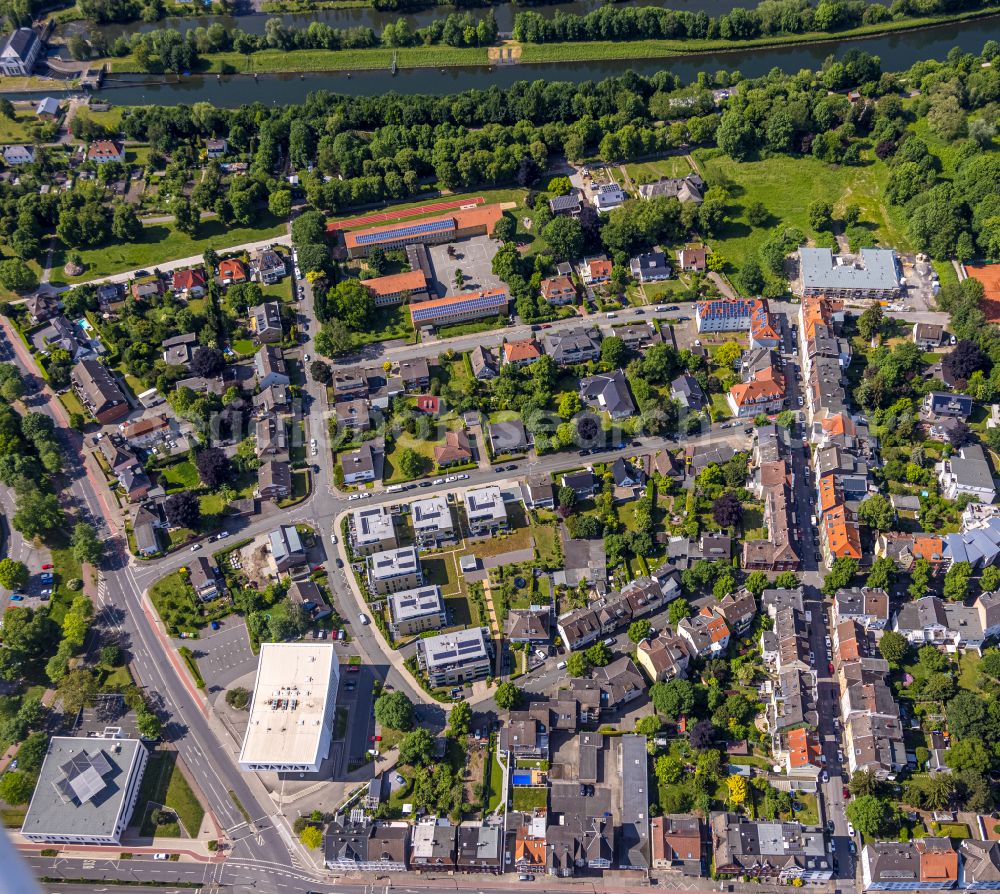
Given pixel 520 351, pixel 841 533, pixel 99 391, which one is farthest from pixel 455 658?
pixel 99 391

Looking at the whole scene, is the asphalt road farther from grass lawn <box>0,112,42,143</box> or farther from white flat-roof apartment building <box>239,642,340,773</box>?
grass lawn <box>0,112,42,143</box>

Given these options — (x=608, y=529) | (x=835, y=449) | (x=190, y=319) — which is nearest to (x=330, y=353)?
(x=190, y=319)

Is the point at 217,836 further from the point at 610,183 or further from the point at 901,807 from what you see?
the point at 610,183

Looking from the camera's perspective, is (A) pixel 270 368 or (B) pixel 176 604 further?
(A) pixel 270 368

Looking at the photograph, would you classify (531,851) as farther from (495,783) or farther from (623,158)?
(623,158)

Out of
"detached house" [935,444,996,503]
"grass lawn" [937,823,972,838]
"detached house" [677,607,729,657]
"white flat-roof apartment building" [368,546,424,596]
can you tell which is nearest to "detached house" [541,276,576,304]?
"white flat-roof apartment building" [368,546,424,596]
